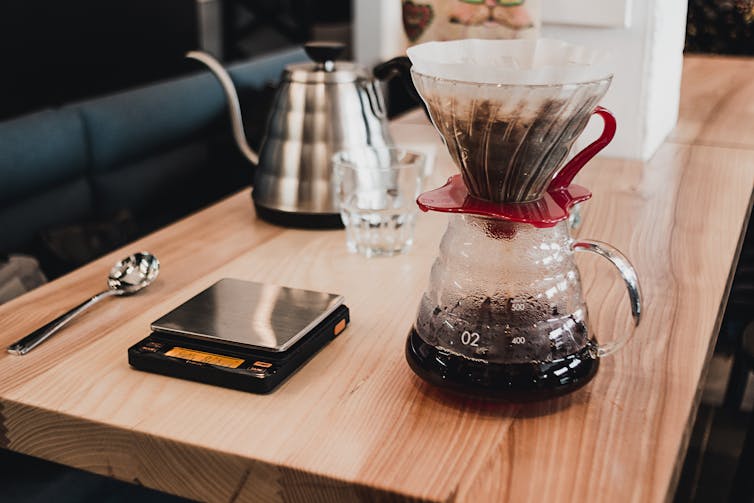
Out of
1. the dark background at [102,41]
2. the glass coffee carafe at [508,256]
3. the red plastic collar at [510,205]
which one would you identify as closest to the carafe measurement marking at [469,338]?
the glass coffee carafe at [508,256]

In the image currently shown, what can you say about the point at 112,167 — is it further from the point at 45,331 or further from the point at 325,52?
the point at 45,331

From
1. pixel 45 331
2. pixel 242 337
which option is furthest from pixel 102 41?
pixel 242 337

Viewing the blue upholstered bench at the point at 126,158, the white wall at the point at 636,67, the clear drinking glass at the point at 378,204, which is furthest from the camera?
the blue upholstered bench at the point at 126,158

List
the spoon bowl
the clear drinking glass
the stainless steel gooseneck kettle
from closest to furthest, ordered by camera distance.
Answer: the spoon bowl
the clear drinking glass
the stainless steel gooseneck kettle

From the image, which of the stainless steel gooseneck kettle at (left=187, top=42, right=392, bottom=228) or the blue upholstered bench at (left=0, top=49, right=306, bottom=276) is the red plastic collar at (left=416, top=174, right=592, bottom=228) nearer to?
the stainless steel gooseneck kettle at (left=187, top=42, right=392, bottom=228)

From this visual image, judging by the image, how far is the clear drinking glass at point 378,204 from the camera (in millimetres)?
1229

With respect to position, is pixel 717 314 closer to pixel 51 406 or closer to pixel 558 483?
pixel 558 483

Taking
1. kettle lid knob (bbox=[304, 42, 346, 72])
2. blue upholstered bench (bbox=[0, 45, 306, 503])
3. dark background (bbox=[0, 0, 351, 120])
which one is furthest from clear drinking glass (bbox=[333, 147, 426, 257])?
dark background (bbox=[0, 0, 351, 120])

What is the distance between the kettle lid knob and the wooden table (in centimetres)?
29

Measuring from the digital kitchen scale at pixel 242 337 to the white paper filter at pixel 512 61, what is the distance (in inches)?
11.6

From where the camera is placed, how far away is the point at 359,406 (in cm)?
82

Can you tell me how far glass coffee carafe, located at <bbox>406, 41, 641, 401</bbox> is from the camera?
0.77 metres

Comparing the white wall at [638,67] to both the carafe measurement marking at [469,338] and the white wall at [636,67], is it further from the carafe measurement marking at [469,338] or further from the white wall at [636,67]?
the carafe measurement marking at [469,338]

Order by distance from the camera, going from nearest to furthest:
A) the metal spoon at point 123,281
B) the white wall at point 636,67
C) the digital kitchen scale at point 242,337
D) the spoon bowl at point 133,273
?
the digital kitchen scale at point 242,337
the metal spoon at point 123,281
the spoon bowl at point 133,273
the white wall at point 636,67
